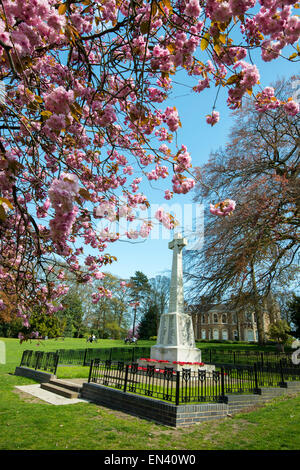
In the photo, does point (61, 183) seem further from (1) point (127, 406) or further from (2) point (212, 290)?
(2) point (212, 290)

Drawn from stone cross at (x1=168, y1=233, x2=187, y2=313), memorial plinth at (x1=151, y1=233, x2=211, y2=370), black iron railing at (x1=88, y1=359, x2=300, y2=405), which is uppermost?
stone cross at (x1=168, y1=233, x2=187, y2=313)

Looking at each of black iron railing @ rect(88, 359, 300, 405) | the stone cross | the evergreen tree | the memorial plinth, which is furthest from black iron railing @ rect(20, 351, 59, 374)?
the evergreen tree

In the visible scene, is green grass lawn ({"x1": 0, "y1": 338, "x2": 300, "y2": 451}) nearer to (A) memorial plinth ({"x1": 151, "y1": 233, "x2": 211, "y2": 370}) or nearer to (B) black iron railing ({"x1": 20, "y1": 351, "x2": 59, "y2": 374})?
(B) black iron railing ({"x1": 20, "y1": 351, "x2": 59, "y2": 374})

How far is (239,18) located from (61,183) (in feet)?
7.58

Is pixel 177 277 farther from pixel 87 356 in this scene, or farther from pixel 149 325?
pixel 149 325

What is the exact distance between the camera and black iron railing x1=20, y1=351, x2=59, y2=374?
1212 centimetres

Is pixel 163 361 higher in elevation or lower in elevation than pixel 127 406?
higher

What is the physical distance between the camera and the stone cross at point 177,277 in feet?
43.8

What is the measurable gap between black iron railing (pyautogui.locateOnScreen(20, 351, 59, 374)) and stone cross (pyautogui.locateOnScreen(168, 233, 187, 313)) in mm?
5542

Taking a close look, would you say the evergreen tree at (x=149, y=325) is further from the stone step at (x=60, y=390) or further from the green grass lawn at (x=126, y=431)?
the green grass lawn at (x=126, y=431)
